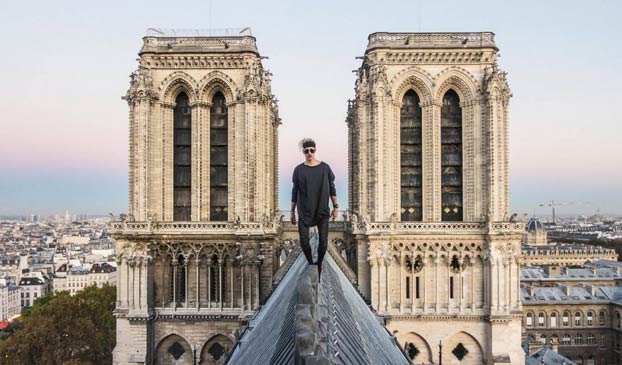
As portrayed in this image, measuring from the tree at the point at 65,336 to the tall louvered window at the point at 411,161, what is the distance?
1373 inches

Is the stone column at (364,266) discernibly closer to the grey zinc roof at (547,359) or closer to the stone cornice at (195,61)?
the stone cornice at (195,61)

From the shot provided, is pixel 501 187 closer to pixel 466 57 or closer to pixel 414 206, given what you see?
pixel 414 206

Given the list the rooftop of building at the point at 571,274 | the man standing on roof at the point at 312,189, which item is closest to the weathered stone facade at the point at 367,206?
the man standing on roof at the point at 312,189

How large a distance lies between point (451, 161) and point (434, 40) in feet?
24.3

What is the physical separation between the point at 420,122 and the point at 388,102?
8.85 ft

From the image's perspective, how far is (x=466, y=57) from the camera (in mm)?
40031

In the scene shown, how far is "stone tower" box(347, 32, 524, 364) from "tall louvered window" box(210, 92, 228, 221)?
27.1 ft

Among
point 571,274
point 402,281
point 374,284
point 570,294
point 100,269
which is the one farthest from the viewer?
point 100,269

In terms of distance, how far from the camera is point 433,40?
1581 inches

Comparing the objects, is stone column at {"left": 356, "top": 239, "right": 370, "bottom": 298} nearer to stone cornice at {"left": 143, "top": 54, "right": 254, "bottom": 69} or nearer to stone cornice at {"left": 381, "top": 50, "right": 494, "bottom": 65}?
stone cornice at {"left": 381, "top": 50, "right": 494, "bottom": 65}

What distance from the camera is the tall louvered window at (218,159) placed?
135 feet

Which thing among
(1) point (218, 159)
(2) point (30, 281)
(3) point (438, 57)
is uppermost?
(3) point (438, 57)

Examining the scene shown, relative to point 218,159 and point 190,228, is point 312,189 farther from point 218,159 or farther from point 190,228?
point 218,159

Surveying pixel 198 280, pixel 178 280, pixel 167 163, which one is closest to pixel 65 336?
pixel 178 280
